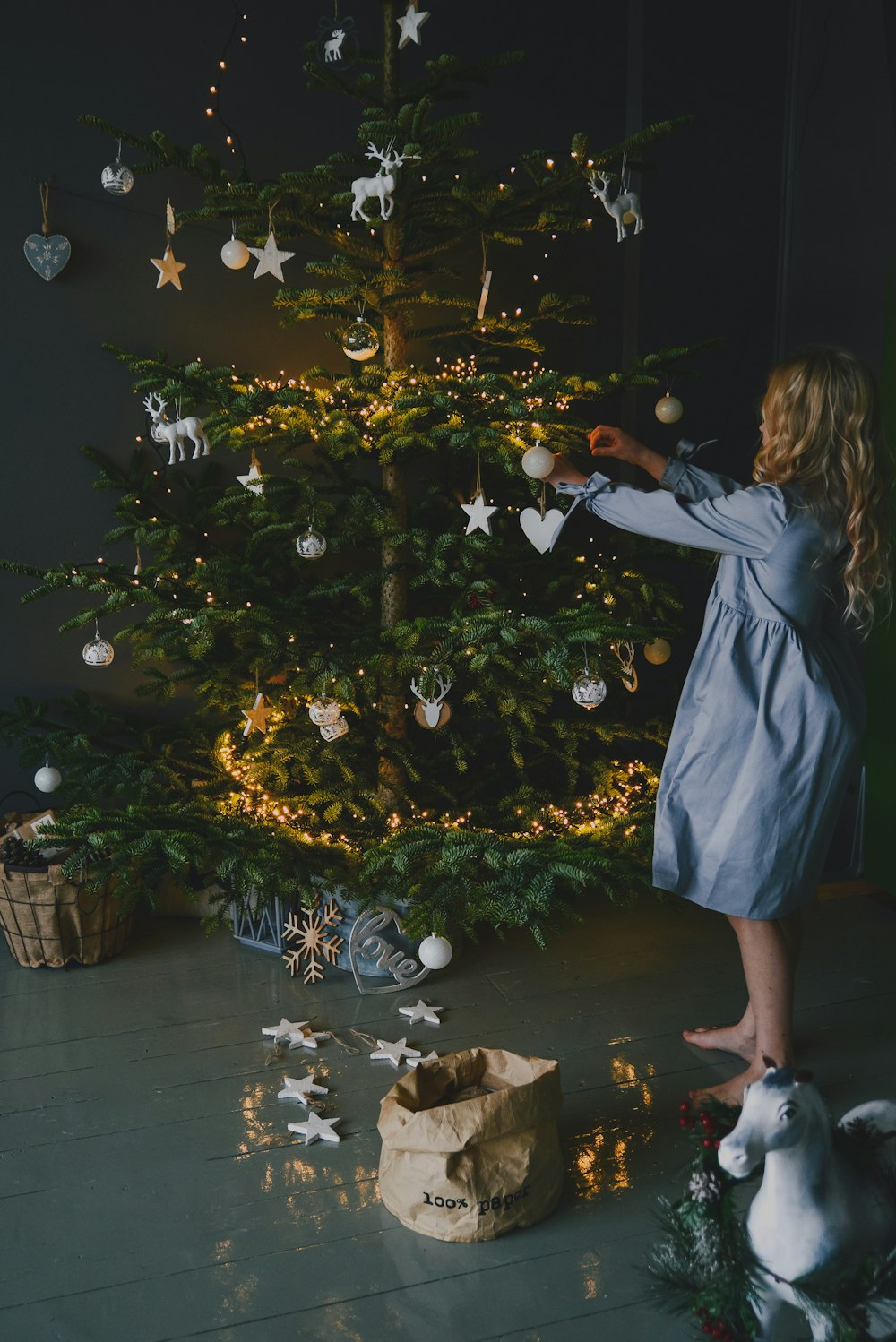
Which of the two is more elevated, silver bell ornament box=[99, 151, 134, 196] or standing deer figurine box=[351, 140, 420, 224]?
silver bell ornament box=[99, 151, 134, 196]

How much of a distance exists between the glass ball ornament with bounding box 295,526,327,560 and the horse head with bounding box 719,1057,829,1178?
137cm

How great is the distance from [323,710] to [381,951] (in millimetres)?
588

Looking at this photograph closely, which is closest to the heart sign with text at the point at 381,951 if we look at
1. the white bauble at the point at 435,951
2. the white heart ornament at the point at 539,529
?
the white bauble at the point at 435,951

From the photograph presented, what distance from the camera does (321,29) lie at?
250cm

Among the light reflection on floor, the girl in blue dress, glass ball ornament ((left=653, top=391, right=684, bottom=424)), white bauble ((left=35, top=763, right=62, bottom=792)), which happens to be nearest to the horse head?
the girl in blue dress

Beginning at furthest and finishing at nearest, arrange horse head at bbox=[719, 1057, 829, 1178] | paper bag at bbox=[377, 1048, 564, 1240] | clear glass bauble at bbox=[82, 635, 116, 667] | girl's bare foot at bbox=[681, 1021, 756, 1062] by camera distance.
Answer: clear glass bauble at bbox=[82, 635, 116, 667]
girl's bare foot at bbox=[681, 1021, 756, 1062]
paper bag at bbox=[377, 1048, 564, 1240]
horse head at bbox=[719, 1057, 829, 1178]

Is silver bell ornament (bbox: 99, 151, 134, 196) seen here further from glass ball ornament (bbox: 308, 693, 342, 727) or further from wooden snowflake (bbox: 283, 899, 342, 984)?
wooden snowflake (bbox: 283, 899, 342, 984)

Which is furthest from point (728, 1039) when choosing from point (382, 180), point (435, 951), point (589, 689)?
point (382, 180)

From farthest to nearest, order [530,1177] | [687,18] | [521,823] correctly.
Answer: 1. [687,18]
2. [521,823]
3. [530,1177]

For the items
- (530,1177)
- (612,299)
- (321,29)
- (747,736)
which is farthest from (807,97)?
(530,1177)

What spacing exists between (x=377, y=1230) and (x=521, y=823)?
107cm

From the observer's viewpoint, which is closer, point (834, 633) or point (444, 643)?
point (834, 633)

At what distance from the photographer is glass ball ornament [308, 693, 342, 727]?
244 centimetres

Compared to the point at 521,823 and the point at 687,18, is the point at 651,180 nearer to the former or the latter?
the point at 687,18
